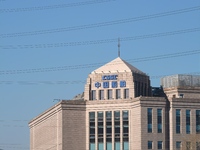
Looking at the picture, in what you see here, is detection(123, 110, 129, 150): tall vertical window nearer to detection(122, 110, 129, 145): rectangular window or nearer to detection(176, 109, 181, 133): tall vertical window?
detection(122, 110, 129, 145): rectangular window

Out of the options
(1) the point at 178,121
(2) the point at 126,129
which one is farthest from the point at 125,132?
(1) the point at 178,121

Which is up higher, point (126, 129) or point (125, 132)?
point (126, 129)

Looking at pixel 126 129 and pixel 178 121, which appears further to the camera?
pixel 126 129

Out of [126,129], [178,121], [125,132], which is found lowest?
[125,132]

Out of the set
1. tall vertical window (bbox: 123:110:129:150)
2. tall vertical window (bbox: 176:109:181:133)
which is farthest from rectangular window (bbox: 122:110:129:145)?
tall vertical window (bbox: 176:109:181:133)

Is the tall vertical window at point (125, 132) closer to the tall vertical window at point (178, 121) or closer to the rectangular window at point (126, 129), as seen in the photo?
the rectangular window at point (126, 129)

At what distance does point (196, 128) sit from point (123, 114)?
51.9 feet

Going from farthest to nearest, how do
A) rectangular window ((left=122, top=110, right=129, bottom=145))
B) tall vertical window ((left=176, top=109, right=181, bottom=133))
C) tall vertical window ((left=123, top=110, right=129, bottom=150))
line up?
rectangular window ((left=122, top=110, right=129, bottom=145)), tall vertical window ((left=123, top=110, right=129, bottom=150)), tall vertical window ((left=176, top=109, right=181, bottom=133))

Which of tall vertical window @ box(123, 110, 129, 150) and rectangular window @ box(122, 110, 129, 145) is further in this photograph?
rectangular window @ box(122, 110, 129, 145)

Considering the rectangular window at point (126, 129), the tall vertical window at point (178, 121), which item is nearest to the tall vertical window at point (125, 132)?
the rectangular window at point (126, 129)

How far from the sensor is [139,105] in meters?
194

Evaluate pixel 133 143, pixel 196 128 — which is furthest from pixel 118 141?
pixel 196 128

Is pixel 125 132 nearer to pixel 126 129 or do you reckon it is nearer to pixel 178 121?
pixel 126 129

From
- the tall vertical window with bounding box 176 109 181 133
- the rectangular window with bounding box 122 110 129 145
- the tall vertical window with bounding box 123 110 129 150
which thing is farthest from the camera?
the rectangular window with bounding box 122 110 129 145
